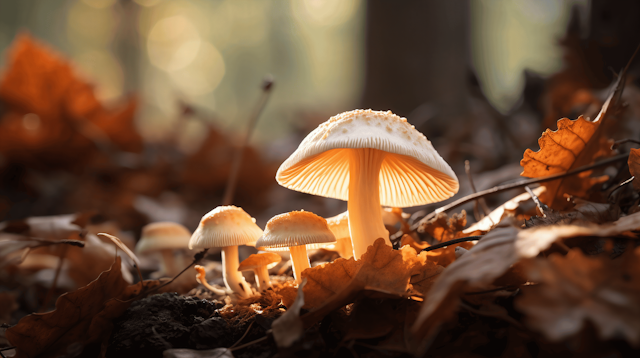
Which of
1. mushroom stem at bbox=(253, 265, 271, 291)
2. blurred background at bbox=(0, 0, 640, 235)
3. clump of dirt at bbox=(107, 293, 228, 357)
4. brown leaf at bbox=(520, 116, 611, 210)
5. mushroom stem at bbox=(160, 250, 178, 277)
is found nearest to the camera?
clump of dirt at bbox=(107, 293, 228, 357)

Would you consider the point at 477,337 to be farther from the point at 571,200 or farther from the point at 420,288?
the point at 571,200

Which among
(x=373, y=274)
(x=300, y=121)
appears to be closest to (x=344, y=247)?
(x=373, y=274)

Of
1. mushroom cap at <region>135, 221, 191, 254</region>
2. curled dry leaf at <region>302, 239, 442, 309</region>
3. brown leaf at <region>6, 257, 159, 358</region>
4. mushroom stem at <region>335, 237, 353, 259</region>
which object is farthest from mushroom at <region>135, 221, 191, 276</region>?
curled dry leaf at <region>302, 239, 442, 309</region>

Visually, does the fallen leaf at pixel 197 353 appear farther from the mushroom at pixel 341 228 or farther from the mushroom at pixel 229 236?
the mushroom at pixel 341 228

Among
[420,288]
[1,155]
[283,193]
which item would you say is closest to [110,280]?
[420,288]

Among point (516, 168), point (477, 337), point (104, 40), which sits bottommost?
point (477, 337)

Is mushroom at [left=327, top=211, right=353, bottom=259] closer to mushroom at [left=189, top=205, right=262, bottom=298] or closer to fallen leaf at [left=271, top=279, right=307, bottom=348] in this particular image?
mushroom at [left=189, top=205, right=262, bottom=298]

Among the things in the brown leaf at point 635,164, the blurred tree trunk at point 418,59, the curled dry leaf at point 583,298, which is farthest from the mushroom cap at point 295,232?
the blurred tree trunk at point 418,59
